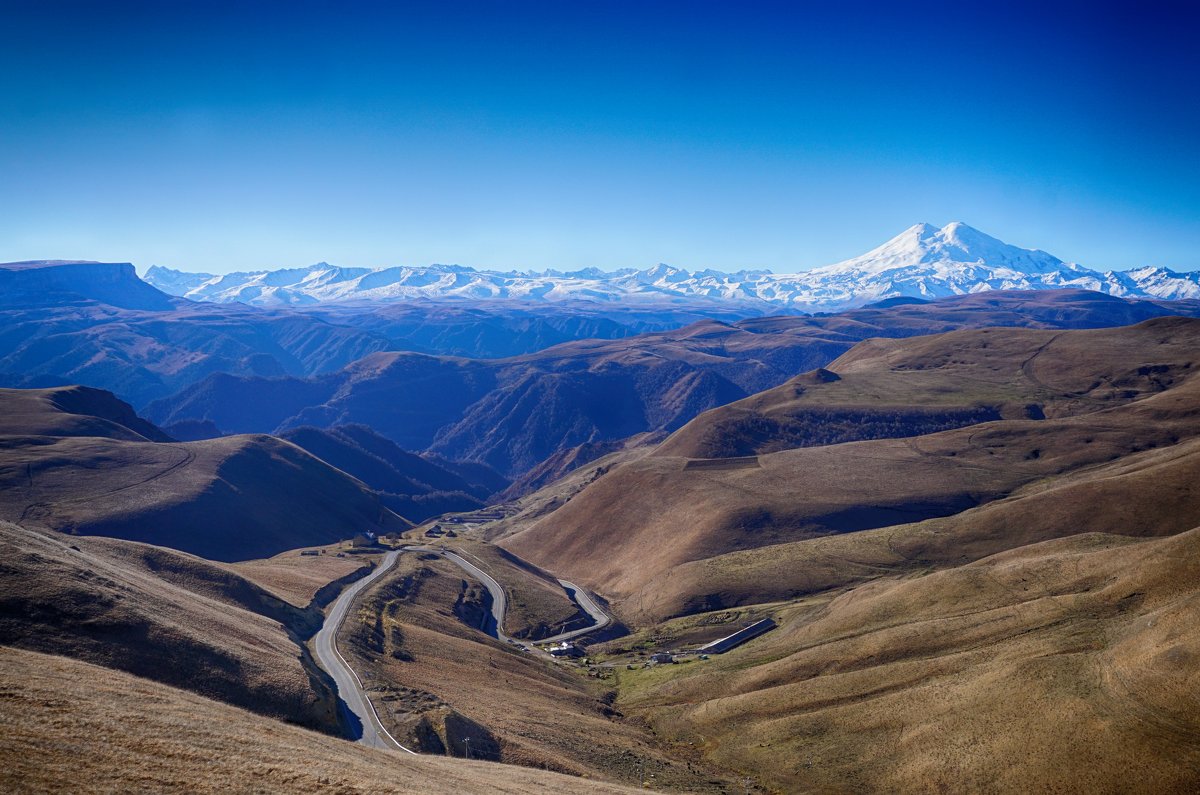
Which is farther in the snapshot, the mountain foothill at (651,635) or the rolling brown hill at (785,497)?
the rolling brown hill at (785,497)

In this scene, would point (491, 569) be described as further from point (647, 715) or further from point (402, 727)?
point (402, 727)

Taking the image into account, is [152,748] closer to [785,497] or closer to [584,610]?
Result: [584,610]

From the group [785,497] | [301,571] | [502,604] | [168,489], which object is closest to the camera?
[301,571]

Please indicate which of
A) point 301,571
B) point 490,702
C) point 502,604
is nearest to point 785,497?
point 502,604

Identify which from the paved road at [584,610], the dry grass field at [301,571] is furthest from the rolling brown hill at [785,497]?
the dry grass field at [301,571]

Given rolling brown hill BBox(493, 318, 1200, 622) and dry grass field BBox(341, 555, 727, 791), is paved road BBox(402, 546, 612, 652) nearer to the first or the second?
rolling brown hill BBox(493, 318, 1200, 622)

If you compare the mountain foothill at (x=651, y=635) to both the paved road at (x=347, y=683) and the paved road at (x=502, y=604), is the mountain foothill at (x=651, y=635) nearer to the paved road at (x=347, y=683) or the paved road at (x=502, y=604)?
the paved road at (x=347, y=683)
